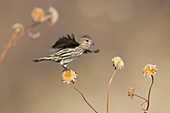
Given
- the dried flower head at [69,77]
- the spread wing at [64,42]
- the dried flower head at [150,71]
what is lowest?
the dried flower head at [69,77]

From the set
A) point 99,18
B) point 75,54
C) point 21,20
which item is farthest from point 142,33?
point 75,54

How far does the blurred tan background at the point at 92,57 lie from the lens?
4.06m

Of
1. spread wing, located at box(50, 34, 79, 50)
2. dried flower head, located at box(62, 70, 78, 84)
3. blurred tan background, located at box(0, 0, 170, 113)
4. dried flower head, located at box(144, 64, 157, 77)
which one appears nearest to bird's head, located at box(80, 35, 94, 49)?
spread wing, located at box(50, 34, 79, 50)

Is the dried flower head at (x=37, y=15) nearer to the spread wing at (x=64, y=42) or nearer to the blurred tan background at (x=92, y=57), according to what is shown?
the spread wing at (x=64, y=42)

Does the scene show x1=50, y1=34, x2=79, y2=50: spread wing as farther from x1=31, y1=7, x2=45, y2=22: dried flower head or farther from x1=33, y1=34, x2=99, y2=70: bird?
x1=31, y1=7, x2=45, y2=22: dried flower head

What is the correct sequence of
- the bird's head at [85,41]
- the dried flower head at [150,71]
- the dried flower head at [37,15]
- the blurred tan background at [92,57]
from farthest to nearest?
the blurred tan background at [92,57], the bird's head at [85,41], the dried flower head at [150,71], the dried flower head at [37,15]

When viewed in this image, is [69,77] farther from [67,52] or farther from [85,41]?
[85,41]

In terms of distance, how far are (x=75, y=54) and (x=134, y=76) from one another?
3233mm

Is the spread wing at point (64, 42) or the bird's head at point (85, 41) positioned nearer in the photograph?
the spread wing at point (64, 42)

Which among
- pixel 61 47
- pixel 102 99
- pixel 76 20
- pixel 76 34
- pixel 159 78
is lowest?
pixel 61 47

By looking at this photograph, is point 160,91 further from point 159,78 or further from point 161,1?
point 161,1

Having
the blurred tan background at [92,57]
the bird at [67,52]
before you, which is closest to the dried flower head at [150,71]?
the bird at [67,52]

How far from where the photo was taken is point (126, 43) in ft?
17.4

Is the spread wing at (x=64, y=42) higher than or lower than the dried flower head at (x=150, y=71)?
higher
